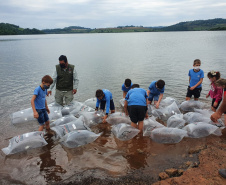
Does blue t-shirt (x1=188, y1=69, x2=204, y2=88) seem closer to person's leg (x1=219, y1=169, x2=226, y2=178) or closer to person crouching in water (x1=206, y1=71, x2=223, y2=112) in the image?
person crouching in water (x1=206, y1=71, x2=223, y2=112)

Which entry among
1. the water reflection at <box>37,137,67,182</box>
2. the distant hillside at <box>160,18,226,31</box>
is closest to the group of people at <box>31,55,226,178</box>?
→ the water reflection at <box>37,137,67,182</box>

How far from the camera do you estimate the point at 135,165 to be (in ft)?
13.1

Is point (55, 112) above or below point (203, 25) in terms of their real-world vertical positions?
below

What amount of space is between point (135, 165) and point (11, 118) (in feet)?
15.8

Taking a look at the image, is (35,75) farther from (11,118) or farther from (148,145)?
(148,145)

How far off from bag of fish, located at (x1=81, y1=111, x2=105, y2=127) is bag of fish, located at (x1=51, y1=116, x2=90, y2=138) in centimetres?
39

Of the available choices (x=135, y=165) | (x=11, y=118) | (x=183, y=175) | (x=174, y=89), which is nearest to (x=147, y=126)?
(x=135, y=165)

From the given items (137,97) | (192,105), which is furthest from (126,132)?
(192,105)

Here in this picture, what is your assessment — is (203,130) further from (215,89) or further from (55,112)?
(55,112)

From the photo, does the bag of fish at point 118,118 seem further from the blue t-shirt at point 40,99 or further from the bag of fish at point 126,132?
the blue t-shirt at point 40,99

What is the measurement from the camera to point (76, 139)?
480 cm

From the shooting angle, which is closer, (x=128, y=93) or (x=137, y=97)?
(x=137, y=97)

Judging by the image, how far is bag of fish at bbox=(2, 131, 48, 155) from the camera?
456cm

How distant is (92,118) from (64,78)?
1724 millimetres
